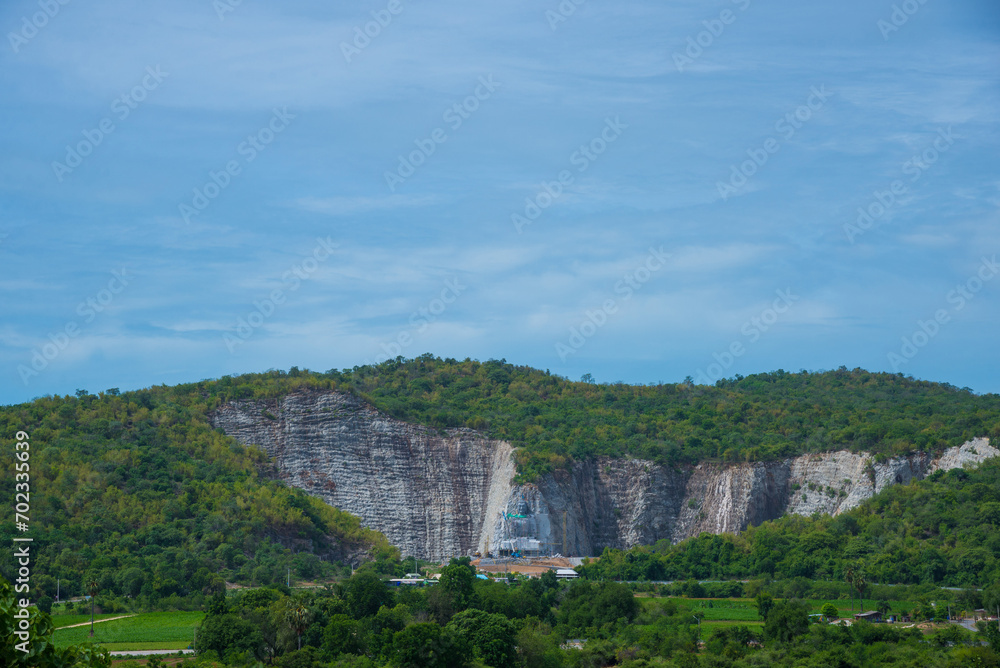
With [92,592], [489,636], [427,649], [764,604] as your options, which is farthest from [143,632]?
[764,604]

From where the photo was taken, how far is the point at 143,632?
182ft

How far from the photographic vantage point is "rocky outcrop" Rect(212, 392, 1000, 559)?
89750 mm

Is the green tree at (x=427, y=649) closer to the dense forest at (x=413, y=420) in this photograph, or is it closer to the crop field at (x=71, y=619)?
the crop field at (x=71, y=619)

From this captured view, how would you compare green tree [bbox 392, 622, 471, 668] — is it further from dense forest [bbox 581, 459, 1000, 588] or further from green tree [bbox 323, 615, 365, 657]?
dense forest [bbox 581, 459, 1000, 588]

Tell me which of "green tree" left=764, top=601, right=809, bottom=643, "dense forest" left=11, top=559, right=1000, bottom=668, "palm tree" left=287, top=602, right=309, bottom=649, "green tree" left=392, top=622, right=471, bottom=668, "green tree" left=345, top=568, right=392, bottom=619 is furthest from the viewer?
"green tree" left=345, top=568, right=392, bottom=619

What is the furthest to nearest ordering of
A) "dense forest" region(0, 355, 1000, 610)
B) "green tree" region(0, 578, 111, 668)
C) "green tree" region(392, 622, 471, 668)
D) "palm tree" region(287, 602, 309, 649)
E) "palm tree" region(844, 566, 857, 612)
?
"dense forest" region(0, 355, 1000, 610) < "palm tree" region(844, 566, 857, 612) < "palm tree" region(287, 602, 309, 649) < "green tree" region(392, 622, 471, 668) < "green tree" region(0, 578, 111, 668)

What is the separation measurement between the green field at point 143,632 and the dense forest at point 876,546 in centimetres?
2950

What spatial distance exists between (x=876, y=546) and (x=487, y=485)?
32207 mm

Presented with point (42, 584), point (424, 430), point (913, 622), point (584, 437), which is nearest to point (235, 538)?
point (42, 584)

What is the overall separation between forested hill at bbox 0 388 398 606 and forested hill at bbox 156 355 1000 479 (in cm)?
685

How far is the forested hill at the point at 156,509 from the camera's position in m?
66.6

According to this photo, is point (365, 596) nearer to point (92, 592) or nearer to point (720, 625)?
point (92, 592)

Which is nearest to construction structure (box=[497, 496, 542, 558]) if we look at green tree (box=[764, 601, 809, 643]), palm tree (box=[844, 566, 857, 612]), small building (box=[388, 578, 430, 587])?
small building (box=[388, 578, 430, 587])

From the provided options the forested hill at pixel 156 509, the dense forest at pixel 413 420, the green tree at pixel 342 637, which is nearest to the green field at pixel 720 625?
the dense forest at pixel 413 420
